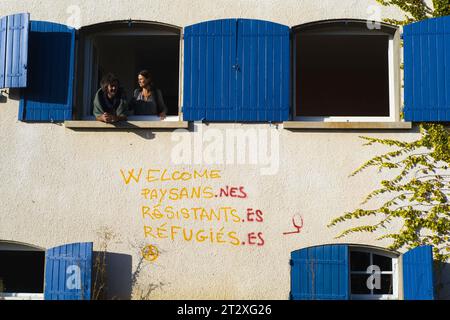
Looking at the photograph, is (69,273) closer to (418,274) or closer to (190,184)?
(190,184)

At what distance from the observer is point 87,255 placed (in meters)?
6.43

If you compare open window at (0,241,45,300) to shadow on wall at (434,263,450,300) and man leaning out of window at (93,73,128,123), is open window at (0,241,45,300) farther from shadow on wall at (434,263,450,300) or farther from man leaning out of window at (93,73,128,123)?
shadow on wall at (434,263,450,300)

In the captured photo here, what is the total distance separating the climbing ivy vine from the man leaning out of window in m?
2.84

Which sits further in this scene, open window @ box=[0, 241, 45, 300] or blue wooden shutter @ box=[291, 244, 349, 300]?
open window @ box=[0, 241, 45, 300]

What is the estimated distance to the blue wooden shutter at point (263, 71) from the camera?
676 cm

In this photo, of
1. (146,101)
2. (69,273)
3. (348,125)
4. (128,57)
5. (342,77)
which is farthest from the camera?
(342,77)

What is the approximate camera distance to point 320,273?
6.47 meters

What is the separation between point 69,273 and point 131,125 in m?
1.85

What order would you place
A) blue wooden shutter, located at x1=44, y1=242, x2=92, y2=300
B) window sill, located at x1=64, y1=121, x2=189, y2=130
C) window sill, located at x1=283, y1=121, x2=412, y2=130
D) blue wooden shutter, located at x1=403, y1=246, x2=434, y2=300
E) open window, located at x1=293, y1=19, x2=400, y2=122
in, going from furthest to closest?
open window, located at x1=293, y1=19, x2=400, y2=122 → window sill, located at x1=64, y1=121, x2=189, y2=130 → window sill, located at x1=283, y1=121, x2=412, y2=130 → blue wooden shutter, located at x1=44, y1=242, x2=92, y2=300 → blue wooden shutter, located at x1=403, y1=246, x2=434, y2=300

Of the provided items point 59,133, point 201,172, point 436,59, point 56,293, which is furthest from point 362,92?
point 56,293

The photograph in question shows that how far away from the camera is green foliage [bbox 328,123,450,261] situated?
6.50 metres

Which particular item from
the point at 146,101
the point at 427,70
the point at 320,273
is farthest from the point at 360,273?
the point at 146,101

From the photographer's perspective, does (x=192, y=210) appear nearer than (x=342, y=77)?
Yes

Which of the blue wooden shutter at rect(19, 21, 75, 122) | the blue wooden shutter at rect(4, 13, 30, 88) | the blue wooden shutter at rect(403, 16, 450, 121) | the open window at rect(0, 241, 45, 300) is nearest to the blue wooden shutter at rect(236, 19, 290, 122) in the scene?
the blue wooden shutter at rect(403, 16, 450, 121)
